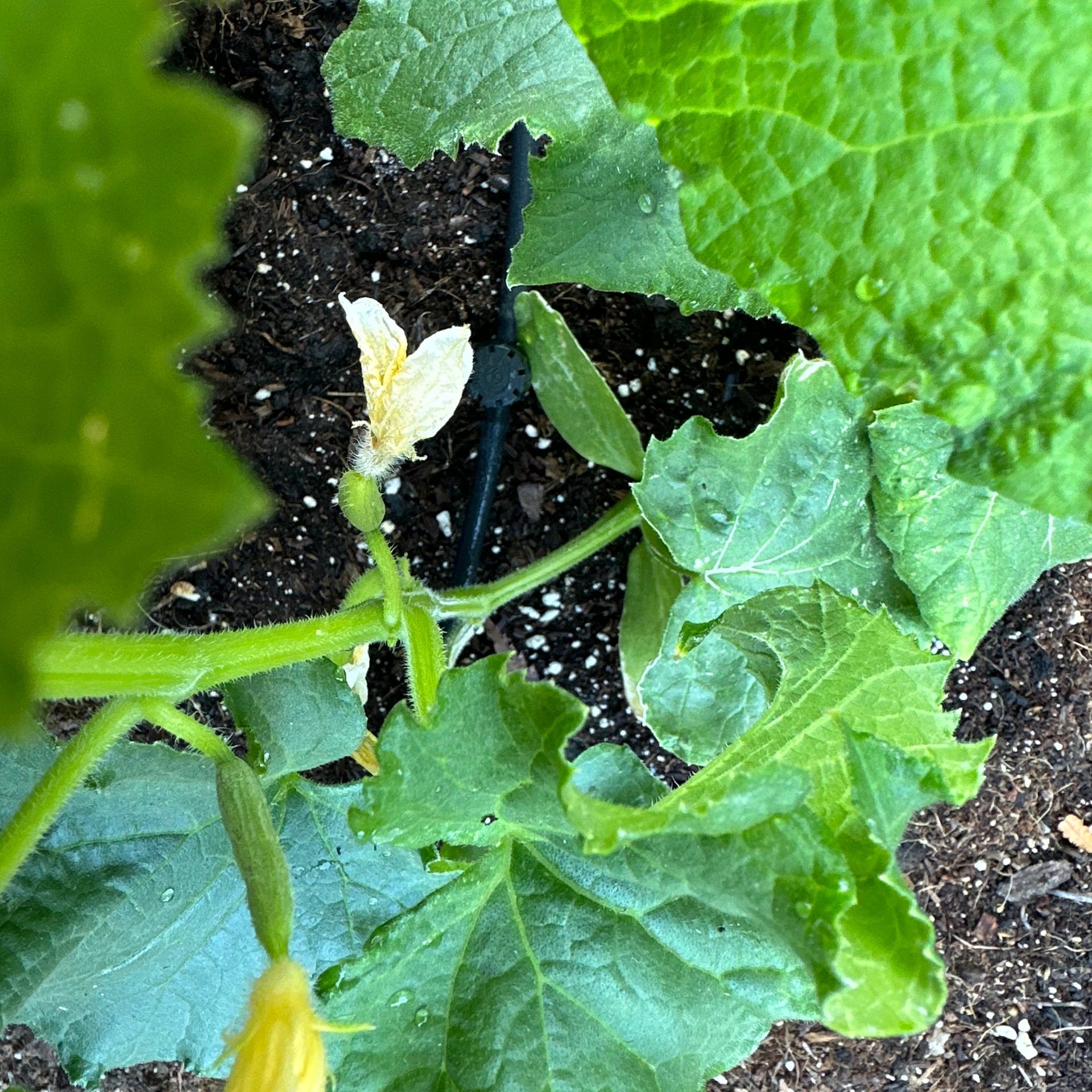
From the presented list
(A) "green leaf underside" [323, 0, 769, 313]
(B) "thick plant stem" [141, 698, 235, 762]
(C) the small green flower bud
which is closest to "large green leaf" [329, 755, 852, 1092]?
(B) "thick plant stem" [141, 698, 235, 762]

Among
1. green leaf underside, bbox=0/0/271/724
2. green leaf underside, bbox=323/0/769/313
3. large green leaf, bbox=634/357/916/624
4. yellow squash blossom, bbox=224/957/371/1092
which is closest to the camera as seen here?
green leaf underside, bbox=0/0/271/724

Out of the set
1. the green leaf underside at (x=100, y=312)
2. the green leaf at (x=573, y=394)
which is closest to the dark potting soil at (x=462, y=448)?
the green leaf at (x=573, y=394)

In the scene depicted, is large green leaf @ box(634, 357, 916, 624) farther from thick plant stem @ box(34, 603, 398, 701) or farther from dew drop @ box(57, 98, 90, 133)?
dew drop @ box(57, 98, 90, 133)

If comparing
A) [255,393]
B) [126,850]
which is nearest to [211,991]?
[126,850]

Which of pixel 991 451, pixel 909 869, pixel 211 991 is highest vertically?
pixel 991 451

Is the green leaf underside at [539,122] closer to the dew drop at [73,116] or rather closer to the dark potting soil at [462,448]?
the dark potting soil at [462,448]

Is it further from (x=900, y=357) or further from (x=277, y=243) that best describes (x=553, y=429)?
(x=900, y=357)

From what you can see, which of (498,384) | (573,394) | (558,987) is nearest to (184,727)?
(558,987)
